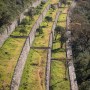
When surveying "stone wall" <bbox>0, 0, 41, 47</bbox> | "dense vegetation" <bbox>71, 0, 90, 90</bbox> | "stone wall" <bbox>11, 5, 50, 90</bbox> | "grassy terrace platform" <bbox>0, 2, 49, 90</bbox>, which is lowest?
"dense vegetation" <bbox>71, 0, 90, 90</bbox>

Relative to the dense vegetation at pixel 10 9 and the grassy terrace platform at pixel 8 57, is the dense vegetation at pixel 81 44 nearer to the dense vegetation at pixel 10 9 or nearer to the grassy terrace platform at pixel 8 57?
the grassy terrace platform at pixel 8 57

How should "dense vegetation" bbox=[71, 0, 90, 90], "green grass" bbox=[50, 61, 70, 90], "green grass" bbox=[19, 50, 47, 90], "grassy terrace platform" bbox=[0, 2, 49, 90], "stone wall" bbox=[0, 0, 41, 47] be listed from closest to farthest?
"grassy terrace platform" bbox=[0, 2, 49, 90], "green grass" bbox=[19, 50, 47, 90], "green grass" bbox=[50, 61, 70, 90], "dense vegetation" bbox=[71, 0, 90, 90], "stone wall" bbox=[0, 0, 41, 47]

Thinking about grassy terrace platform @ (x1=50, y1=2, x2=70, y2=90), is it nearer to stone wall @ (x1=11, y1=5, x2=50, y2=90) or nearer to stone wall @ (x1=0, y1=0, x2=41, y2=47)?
stone wall @ (x1=11, y1=5, x2=50, y2=90)

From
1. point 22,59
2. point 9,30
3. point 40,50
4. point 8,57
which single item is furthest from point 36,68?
point 9,30

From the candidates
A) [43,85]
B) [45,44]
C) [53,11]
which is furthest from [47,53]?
[53,11]

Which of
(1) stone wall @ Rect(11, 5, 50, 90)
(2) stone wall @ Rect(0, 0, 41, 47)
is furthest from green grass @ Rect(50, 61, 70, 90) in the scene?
(2) stone wall @ Rect(0, 0, 41, 47)

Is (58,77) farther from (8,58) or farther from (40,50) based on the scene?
(40,50)

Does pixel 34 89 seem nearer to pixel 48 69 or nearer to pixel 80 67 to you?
pixel 48 69
